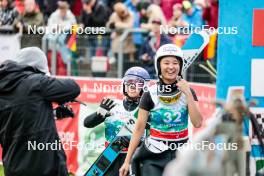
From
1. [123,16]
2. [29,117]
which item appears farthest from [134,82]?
[123,16]

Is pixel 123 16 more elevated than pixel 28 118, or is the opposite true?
pixel 123 16

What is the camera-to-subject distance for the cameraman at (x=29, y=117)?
10.3 metres

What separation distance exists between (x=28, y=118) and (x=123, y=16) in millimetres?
11336

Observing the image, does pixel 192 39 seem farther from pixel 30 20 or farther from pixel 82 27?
pixel 30 20

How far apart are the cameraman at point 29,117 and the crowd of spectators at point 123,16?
8.96m

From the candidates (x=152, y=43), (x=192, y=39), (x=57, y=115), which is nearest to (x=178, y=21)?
(x=152, y=43)

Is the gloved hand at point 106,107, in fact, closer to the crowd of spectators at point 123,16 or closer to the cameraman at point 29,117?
the cameraman at point 29,117

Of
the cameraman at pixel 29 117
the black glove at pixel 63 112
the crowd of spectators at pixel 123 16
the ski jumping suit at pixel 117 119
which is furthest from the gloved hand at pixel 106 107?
the crowd of spectators at pixel 123 16

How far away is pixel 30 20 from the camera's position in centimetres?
2239

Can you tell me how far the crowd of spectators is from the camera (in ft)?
66.3

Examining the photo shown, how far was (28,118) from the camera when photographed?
10.3 m

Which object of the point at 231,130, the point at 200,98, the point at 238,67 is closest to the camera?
the point at 231,130

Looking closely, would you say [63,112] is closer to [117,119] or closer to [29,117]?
[29,117]

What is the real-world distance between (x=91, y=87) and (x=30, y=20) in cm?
561
